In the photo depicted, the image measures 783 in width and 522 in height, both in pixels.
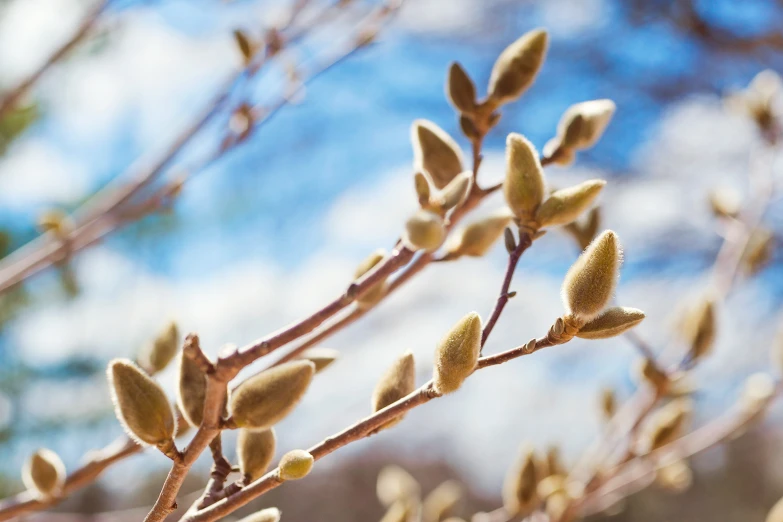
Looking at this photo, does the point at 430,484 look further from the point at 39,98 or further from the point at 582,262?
the point at 582,262

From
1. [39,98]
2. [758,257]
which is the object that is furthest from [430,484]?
[758,257]

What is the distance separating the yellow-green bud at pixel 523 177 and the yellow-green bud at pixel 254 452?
0.11m

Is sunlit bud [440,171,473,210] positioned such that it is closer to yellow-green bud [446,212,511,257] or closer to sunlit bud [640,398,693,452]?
yellow-green bud [446,212,511,257]

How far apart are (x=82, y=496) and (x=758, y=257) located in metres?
2.03

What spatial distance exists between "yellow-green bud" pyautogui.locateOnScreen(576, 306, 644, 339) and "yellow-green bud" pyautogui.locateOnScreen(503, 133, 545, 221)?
5 centimetres

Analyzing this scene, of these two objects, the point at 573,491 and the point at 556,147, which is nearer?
the point at 556,147

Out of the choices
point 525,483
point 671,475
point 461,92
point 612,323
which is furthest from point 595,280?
point 671,475

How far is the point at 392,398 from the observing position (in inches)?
8.9

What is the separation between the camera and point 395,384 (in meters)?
0.23

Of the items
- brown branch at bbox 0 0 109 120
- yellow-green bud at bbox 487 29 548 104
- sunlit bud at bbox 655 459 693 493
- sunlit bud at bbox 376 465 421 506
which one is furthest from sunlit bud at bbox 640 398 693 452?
brown branch at bbox 0 0 109 120

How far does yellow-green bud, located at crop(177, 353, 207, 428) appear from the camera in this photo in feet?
0.65

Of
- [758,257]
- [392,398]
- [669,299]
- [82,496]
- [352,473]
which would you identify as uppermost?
[392,398]

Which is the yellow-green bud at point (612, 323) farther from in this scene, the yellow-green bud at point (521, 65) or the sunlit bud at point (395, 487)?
Answer: the sunlit bud at point (395, 487)

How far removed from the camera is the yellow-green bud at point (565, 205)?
223 mm
